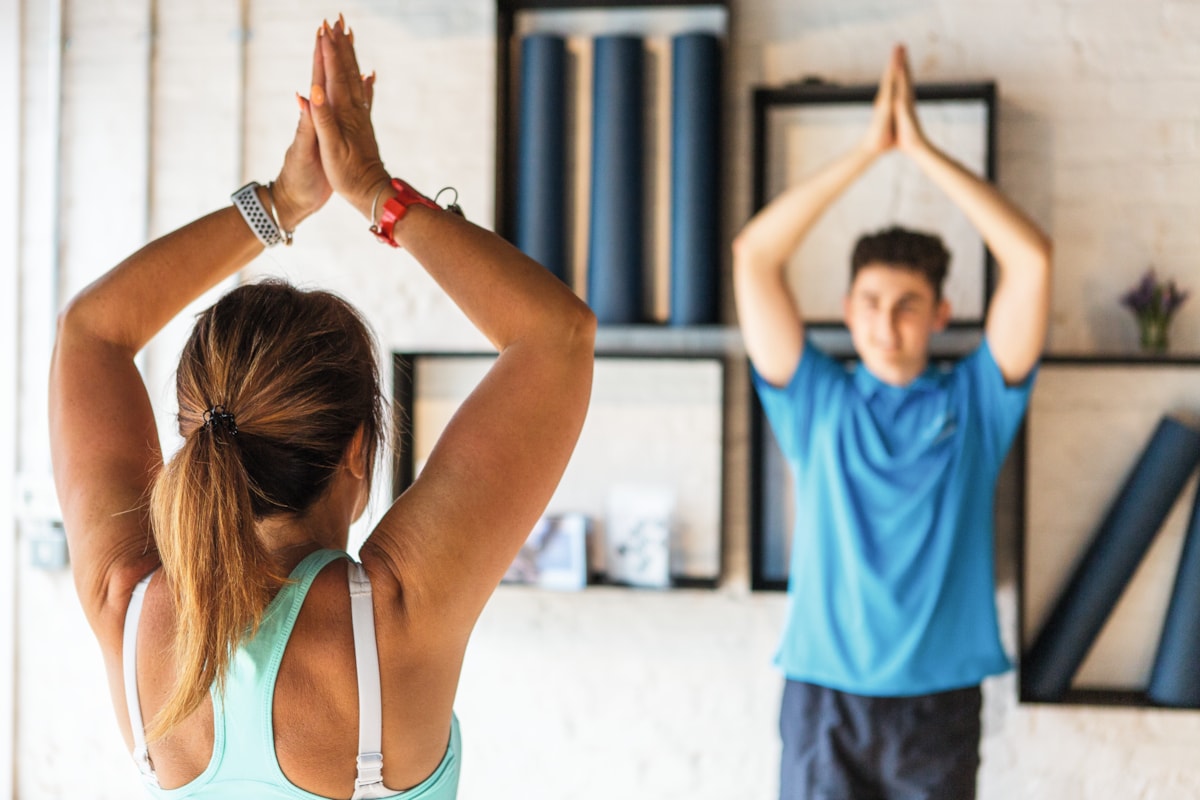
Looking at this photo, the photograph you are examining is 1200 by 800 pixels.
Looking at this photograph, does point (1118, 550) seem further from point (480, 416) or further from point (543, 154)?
point (480, 416)

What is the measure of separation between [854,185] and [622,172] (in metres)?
0.62

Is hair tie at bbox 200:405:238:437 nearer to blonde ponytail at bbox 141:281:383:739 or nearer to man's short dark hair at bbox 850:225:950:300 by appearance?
blonde ponytail at bbox 141:281:383:739

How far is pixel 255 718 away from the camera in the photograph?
89cm

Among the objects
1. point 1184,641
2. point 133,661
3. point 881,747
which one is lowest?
point 881,747

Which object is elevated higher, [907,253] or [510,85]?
[510,85]

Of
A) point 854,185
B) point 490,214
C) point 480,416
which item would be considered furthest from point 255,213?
point 854,185

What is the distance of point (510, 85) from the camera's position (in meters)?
2.48

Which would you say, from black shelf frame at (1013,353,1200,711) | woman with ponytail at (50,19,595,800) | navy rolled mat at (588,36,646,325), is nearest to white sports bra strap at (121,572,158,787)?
woman with ponytail at (50,19,595,800)

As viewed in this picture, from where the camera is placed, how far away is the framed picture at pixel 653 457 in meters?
2.44

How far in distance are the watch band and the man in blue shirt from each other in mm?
1228

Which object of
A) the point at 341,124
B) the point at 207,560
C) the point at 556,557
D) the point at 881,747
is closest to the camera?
the point at 207,560

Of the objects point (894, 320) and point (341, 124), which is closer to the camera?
point (341, 124)

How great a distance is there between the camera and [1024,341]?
2025mm

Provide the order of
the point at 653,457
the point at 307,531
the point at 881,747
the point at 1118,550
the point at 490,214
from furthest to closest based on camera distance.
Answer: the point at 490,214 < the point at 653,457 < the point at 1118,550 < the point at 881,747 < the point at 307,531
